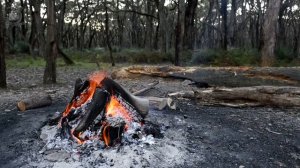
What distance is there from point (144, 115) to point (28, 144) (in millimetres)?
1387

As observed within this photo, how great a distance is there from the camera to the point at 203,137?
457 centimetres

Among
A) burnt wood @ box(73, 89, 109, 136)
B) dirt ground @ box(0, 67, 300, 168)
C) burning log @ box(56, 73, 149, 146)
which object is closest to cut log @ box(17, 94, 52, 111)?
dirt ground @ box(0, 67, 300, 168)

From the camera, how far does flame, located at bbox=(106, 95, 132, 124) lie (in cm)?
436

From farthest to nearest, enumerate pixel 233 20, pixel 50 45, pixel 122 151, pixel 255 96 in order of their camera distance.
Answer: pixel 233 20 → pixel 50 45 → pixel 255 96 → pixel 122 151

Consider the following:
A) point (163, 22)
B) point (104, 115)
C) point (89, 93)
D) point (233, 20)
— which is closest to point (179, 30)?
point (163, 22)

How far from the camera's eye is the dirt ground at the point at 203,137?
12.6ft

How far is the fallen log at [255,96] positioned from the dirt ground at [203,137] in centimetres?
12

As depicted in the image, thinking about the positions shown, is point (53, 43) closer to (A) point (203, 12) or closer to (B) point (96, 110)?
(B) point (96, 110)

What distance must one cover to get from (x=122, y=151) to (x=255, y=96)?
315 centimetres

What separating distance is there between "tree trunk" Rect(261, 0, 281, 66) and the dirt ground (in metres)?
5.51

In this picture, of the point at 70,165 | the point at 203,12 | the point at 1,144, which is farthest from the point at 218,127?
the point at 203,12

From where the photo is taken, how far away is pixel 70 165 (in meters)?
3.62

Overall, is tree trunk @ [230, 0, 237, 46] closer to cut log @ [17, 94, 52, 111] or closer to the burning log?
cut log @ [17, 94, 52, 111]

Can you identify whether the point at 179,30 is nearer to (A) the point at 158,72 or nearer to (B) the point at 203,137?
(A) the point at 158,72
